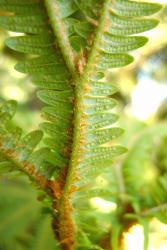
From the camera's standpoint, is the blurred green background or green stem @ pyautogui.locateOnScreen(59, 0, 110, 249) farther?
the blurred green background

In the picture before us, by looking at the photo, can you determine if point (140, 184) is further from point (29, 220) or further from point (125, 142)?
point (29, 220)

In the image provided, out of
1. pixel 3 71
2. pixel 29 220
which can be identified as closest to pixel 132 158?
pixel 29 220

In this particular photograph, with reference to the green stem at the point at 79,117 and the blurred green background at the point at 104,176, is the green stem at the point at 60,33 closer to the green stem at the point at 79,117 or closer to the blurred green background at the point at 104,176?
the green stem at the point at 79,117

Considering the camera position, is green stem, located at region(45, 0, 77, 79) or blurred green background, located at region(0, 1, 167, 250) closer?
green stem, located at region(45, 0, 77, 79)

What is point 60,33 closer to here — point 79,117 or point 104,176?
point 79,117

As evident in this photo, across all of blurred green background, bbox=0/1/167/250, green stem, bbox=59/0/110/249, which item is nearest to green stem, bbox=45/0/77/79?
green stem, bbox=59/0/110/249

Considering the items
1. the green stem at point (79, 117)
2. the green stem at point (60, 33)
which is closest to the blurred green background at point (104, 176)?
the green stem at point (79, 117)

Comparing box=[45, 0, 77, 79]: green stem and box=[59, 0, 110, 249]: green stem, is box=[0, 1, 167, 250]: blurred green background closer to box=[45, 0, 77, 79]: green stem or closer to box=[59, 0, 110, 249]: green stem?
box=[59, 0, 110, 249]: green stem

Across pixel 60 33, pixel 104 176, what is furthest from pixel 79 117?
pixel 104 176
